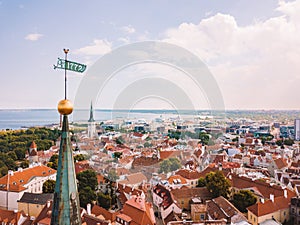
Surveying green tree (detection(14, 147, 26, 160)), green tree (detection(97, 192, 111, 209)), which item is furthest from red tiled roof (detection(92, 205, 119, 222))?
green tree (detection(14, 147, 26, 160))

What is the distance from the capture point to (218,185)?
13.2 metres

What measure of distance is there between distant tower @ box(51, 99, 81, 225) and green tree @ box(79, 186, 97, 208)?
10840 mm

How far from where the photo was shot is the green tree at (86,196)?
12.4 metres

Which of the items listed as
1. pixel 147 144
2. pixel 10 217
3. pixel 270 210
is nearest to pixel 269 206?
pixel 270 210

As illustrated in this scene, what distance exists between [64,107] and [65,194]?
0.68 metres

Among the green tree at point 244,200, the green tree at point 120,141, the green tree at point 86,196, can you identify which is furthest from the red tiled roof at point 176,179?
the green tree at point 120,141

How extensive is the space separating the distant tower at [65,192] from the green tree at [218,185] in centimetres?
1196

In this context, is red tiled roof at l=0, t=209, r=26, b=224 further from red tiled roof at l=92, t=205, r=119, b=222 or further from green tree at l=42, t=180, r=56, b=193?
green tree at l=42, t=180, r=56, b=193

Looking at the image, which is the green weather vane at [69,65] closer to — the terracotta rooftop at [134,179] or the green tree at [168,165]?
the terracotta rooftop at [134,179]

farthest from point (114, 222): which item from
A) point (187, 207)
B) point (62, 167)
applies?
point (62, 167)

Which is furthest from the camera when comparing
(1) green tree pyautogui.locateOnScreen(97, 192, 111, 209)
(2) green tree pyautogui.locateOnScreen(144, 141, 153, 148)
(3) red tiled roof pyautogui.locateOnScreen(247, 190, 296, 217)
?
(2) green tree pyautogui.locateOnScreen(144, 141, 153, 148)

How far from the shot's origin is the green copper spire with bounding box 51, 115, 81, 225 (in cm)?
214

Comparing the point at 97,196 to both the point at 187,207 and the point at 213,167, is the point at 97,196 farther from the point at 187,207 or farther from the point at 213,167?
the point at 213,167

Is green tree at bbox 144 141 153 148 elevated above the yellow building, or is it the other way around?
green tree at bbox 144 141 153 148
